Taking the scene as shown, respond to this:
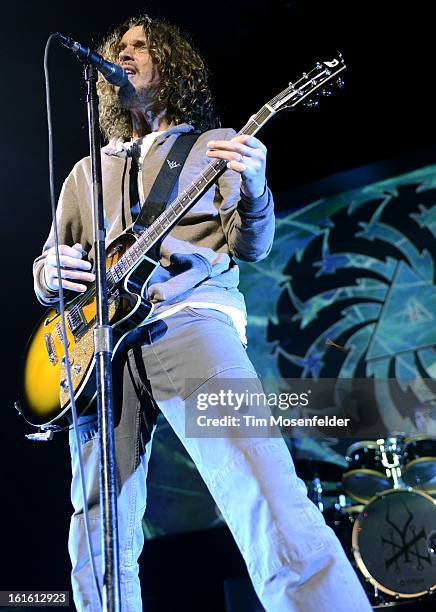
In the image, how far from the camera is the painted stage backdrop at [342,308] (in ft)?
14.8

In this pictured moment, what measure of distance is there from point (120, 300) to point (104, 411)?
59 centimetres

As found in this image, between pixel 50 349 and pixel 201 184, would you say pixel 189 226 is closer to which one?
pixel 201 184

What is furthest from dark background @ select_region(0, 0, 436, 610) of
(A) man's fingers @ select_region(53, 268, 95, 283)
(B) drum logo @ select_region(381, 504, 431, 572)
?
(A) man's fingers @ select_region(53, 268, 95, 283)

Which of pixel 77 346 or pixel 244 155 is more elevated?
pixel 244 155

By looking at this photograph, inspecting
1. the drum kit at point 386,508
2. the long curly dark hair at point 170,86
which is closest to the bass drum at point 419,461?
the drum kit at point 386,508

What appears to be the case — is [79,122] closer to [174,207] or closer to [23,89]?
[23,89]

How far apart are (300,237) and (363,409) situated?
131 centimetres

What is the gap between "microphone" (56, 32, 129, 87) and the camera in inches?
64.6

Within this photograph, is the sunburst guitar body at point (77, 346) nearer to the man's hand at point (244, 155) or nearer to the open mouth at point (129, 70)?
the man's hand at point (244, 155)

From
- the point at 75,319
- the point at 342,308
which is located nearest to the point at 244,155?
the point at 75,319

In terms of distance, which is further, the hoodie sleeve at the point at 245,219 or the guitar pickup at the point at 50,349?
the guitar pickup at the point at 50,349

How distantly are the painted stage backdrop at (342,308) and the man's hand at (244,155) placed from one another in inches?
121

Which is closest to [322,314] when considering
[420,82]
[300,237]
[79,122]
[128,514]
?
[300,237]

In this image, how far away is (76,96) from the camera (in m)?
3.72
